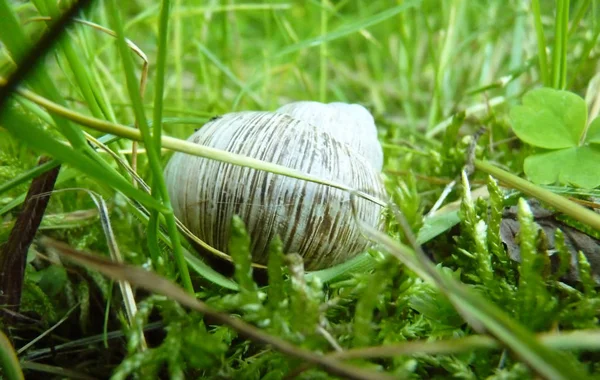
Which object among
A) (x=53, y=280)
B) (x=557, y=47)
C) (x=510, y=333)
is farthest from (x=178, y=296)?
(x=557, y=47)

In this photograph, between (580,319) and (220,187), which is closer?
(580,319)

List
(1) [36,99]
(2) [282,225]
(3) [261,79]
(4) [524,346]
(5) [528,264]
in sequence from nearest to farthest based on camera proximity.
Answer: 1. (4) [524,346]
2. (1) [36,99]
3. (5) [528,264]
4. (2) [282,225]
5. (3) [261,79]

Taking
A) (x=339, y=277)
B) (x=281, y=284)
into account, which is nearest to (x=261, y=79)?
(x=339, y=277)

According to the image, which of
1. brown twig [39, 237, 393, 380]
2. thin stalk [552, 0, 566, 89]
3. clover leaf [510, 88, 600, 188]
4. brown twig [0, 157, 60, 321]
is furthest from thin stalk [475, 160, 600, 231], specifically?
brown twig [0, 157, 60, 321]

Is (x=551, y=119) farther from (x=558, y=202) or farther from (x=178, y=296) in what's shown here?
(x=178, y=296)

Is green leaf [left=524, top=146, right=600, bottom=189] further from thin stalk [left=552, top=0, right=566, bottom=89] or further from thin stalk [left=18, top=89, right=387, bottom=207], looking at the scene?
thin stalk [left=18, top=89, right=387, bottom=207]

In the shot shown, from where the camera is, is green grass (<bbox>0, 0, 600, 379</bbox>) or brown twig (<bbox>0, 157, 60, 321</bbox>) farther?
brown twig (<bbox>0, 157, 60, 321</bbox>)

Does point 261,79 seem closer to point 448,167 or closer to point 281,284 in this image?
point 448,167
